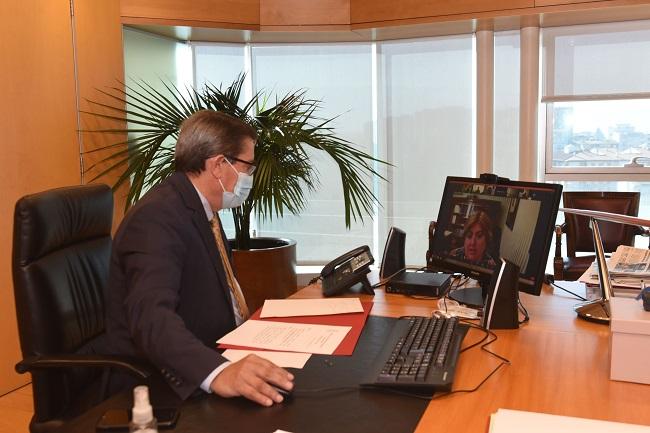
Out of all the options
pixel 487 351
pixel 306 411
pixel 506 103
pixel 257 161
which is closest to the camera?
pixel 306 411

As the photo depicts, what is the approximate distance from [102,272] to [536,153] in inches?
130

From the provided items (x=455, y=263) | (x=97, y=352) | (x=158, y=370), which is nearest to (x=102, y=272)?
(x=97, y=352)

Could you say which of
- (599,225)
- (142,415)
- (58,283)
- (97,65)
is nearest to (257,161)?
(97,65)

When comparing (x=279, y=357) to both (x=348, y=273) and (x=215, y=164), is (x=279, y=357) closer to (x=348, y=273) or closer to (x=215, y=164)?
(x=215, y=164)

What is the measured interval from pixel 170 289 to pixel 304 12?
10.2 ft

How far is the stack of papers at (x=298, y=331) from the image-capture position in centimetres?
158

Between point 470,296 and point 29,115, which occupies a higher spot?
point 29,115

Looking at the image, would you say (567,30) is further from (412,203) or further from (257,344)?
(257,344)

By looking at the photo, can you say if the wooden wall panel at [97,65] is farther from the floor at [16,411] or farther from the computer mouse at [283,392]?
the computer mouse at [283,392]

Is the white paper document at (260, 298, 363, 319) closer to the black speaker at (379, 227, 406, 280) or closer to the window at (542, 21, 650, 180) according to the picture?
the black speaker at (379, 227, 406, 280)

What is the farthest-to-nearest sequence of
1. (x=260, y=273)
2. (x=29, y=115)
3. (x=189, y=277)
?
(x=260, y=273) → (x=29, y=115) → (x=189, y=277)

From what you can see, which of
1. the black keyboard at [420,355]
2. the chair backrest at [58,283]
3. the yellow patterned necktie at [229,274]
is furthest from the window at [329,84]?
the black keyboard at [420,355]

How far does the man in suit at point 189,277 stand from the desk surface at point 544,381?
0.37 m

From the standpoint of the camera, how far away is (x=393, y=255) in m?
2.54
